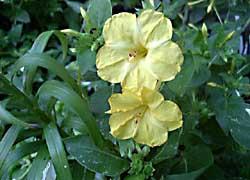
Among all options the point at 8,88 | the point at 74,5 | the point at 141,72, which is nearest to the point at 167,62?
the point at 141,72

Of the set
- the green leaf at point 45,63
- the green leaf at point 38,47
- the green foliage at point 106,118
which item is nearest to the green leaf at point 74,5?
the green foliage at point 106,118

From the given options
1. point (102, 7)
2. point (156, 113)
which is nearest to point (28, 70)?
point (102, 7)

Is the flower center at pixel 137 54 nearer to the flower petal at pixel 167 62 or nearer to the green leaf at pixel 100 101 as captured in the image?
the flower petal at pixel 167 62

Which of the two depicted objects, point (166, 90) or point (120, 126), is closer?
point (120, 126)

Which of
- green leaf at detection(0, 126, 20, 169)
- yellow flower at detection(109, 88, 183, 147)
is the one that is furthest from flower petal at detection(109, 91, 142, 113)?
green leaf at detection(0, 126, 20, 169)

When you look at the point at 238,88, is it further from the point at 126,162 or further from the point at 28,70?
the point at 28,70

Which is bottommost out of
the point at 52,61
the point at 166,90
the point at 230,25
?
the point at 230,25
